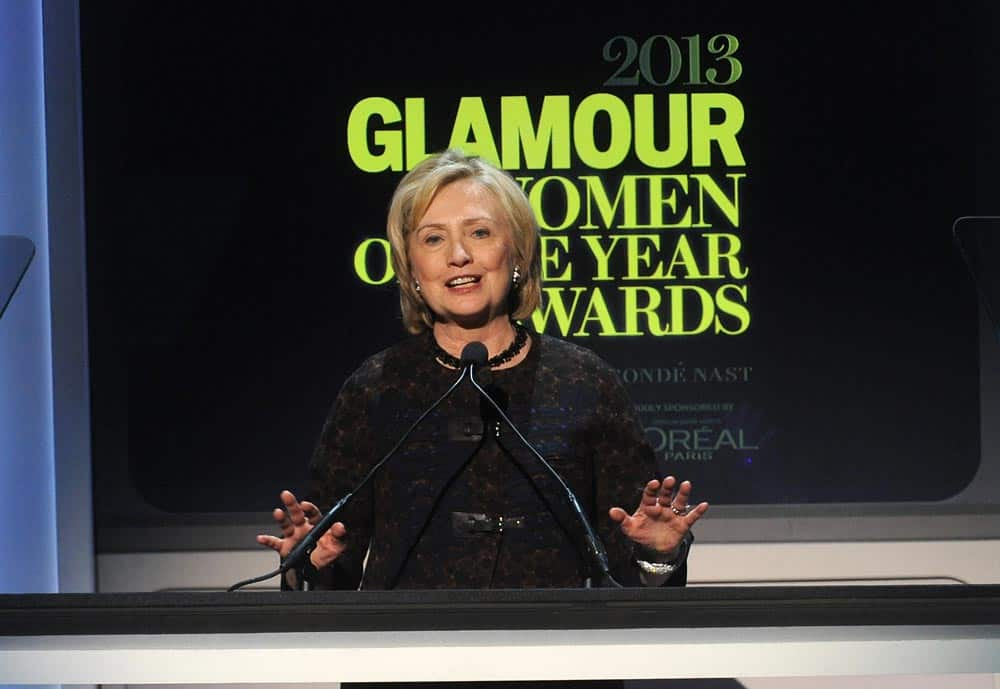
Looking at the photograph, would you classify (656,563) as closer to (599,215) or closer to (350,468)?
(350,468)

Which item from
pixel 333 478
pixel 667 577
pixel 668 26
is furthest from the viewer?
pixel 668 26

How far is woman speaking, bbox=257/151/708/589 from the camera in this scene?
158 cm

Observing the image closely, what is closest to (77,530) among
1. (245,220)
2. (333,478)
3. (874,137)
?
A: (245,220)

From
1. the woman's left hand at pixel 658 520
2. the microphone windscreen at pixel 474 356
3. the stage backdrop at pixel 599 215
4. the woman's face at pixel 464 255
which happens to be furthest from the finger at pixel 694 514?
the stage backdrop at pixel 599 215

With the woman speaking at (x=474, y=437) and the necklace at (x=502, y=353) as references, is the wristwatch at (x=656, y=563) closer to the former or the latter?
the woman speaking at (x=474, y=437)

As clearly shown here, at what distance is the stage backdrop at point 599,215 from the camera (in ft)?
9.12

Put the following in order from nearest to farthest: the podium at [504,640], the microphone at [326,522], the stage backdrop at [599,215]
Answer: the podium at [504,640]
the microphone at [326,522]
the stage backdrop at [599,215]

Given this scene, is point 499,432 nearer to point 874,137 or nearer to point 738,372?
point 738,372

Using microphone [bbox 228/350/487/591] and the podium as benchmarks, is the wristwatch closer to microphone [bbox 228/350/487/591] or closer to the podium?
microphone [bbox 228/350/487/591]

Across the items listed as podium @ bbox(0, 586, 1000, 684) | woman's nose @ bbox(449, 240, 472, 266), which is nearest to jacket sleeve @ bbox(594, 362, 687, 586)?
woman's nose @ bbox(449, 240, 472, 266)

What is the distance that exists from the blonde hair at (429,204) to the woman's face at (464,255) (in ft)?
0.04

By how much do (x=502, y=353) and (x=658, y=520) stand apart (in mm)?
346

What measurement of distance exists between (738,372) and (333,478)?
55.4 inches

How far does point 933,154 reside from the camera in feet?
9.12
